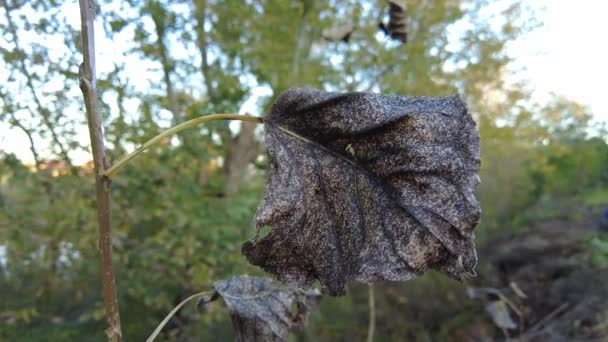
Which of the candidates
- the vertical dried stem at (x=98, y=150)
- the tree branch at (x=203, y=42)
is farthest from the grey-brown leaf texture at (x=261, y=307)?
the tree branch at (x=203, y=42)

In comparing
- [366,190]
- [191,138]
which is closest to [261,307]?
[366,190]

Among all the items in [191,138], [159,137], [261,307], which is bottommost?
[261,307]

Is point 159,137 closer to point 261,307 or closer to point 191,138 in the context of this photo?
point 261,307

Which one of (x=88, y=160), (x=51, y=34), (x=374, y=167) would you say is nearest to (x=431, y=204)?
(x=374, y=167)

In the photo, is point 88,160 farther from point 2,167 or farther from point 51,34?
point 51,34

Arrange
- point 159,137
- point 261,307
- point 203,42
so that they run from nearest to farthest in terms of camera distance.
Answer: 1. point 159,137
2. point 261,307
3. point 203,42

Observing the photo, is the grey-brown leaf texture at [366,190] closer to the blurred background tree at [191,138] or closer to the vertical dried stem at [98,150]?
the vertical dried stem at [98,150]
